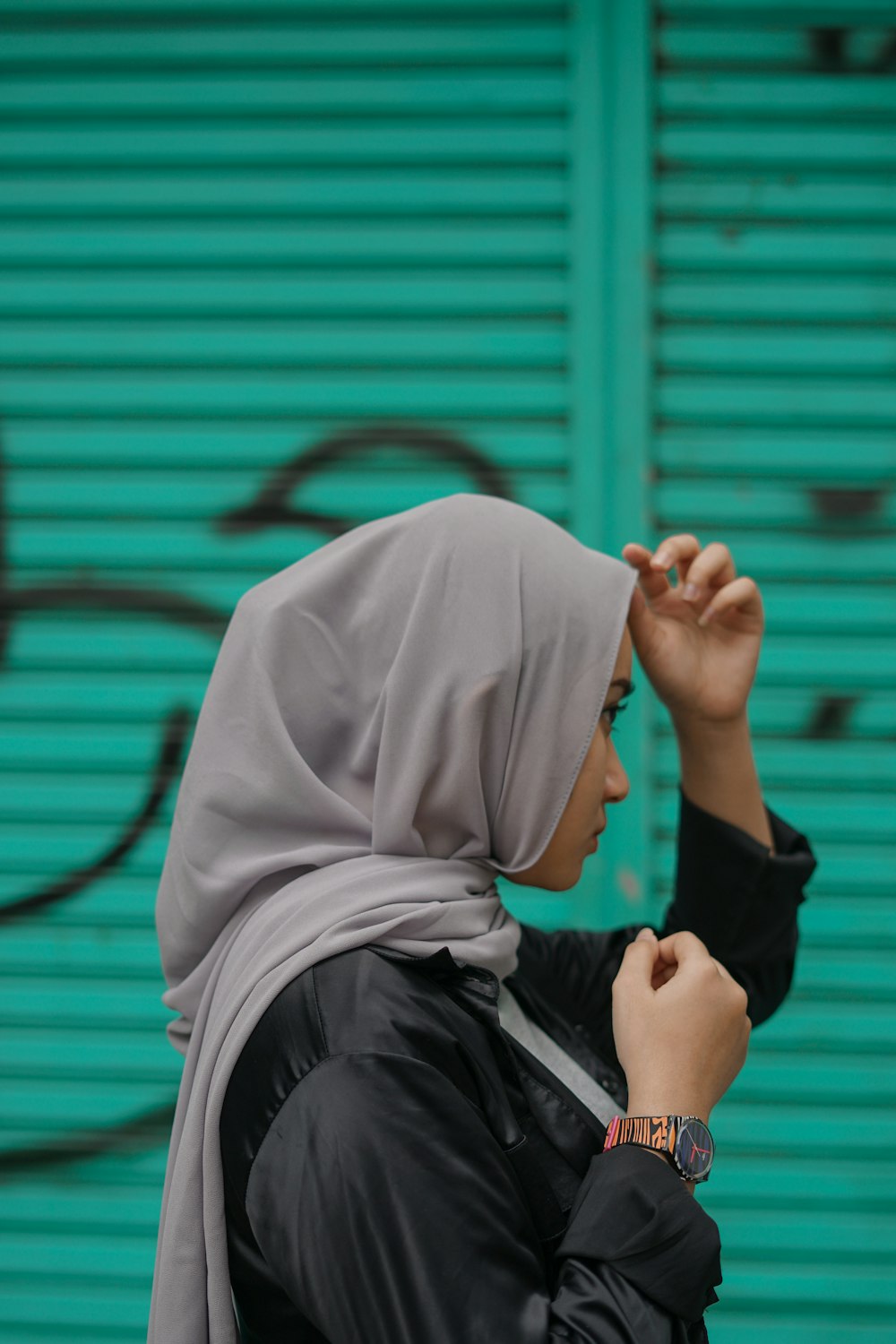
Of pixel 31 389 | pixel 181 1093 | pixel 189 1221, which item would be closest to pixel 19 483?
pixel 31 389

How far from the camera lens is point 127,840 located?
258 cm

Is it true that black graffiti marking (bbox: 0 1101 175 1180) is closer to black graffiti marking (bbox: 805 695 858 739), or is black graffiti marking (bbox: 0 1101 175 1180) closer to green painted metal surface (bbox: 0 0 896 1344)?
green painted metal surface (bbox: 0 0 896 1344)

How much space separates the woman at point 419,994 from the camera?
3.38ft

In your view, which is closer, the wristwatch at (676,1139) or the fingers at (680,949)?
the wristwatch at (676,1139)

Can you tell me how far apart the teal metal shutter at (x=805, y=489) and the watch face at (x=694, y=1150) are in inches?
54.7

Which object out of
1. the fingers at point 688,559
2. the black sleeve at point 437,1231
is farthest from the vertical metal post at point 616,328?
the black sleeve at point 437,1231

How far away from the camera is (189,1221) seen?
1.22 m

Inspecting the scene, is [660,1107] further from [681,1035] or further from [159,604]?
[159,604]

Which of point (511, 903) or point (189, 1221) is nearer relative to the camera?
point (189, 1221)

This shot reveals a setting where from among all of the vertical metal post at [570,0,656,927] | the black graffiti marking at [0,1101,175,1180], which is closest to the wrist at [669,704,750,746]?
the vertical metal post at [570,0,656,927]

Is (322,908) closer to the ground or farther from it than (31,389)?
closer to the ground

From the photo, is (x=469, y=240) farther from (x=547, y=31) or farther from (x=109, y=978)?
(x=109, y=978)

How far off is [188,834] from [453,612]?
44 centimetres

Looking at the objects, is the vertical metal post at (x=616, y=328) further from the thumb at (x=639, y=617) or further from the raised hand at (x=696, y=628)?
the thumb at (x=639, y=617)
